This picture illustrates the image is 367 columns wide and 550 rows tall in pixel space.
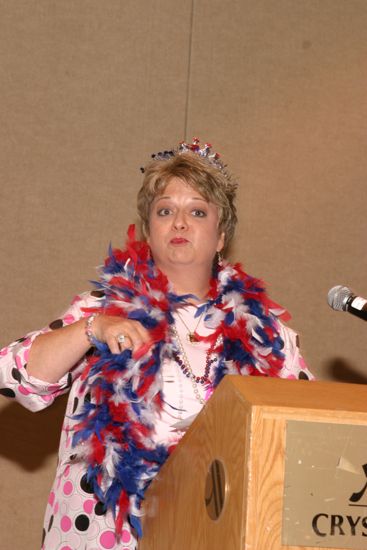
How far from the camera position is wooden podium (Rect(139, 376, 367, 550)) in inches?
36.7

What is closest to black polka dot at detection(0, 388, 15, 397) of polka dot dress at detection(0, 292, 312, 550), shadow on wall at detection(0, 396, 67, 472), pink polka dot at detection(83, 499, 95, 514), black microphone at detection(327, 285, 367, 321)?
polka dot dress at detection(0, 292, 312, 550)

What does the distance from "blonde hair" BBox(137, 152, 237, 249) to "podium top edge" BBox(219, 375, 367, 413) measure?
3.63 ft

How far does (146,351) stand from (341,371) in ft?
4.36

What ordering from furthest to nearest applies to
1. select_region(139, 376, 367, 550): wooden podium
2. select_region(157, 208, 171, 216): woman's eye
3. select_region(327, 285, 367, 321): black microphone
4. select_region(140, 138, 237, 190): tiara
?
select_region(140, 138, 237, 190): tiara → select_region(157, 208, 171, 216): woman's eye → select_region(327, 285, 367, 321): black microphone → select_region(139, 376, 367, 550): wooden podium

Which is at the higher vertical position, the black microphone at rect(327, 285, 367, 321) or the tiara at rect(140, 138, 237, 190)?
the tiara at rect(140, 138, 237, 190)

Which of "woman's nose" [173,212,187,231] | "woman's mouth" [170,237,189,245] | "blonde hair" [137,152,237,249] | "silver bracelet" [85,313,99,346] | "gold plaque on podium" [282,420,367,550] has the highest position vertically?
"blonde hair" [137,152,237,249]

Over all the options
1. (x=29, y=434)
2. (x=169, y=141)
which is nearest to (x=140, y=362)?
(x=29, y=434)

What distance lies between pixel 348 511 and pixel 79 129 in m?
2.06

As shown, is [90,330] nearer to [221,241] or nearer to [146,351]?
[146,351]

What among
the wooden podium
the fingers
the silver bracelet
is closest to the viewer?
the wooden podium

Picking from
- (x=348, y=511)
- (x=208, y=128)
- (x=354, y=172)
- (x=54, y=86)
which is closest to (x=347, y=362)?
(x=354, y=172)

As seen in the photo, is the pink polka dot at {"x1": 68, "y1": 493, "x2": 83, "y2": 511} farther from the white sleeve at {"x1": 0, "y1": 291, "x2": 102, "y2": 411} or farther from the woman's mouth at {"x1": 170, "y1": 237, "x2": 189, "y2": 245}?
the woman's mouth at {"x1": 170, "y1": 237, "x2": 189, "y2": 245}

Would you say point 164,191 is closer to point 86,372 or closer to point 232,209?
point 232,209

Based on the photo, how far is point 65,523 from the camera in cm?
178
